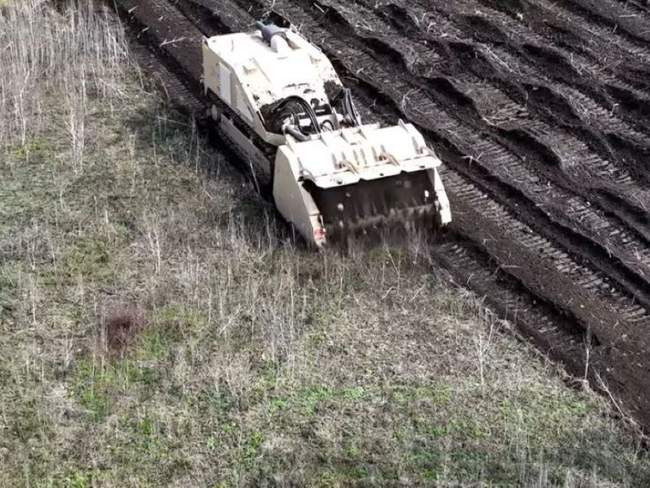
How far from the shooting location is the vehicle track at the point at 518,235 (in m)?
8.85

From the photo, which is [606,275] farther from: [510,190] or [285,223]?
[285,223]

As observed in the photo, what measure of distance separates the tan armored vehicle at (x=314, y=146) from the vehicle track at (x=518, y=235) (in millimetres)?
727

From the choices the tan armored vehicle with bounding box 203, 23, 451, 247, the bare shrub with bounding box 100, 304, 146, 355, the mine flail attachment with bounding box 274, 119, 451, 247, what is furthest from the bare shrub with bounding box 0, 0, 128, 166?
the mine flail attachment with bounding box 274, 119, 451, 247

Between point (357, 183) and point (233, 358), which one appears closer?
point (233, 358)

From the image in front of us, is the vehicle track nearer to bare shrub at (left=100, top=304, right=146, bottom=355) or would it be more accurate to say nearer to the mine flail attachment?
the mine flail attachment

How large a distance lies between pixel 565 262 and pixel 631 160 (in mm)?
2062

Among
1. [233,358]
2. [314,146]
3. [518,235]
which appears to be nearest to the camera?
[233,358]

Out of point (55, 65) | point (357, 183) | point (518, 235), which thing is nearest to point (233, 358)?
point (357, 183)

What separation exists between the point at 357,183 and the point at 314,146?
0.53m

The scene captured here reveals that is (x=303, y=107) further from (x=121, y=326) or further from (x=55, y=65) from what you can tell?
(x=55, y=65)

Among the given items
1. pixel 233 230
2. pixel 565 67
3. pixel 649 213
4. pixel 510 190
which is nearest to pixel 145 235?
pixel 233 230

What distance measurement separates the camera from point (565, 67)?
42.4 feet

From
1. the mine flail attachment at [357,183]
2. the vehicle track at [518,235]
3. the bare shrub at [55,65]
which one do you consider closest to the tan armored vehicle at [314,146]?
the mine flail attachment at [357,183]

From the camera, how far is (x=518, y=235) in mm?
10156
